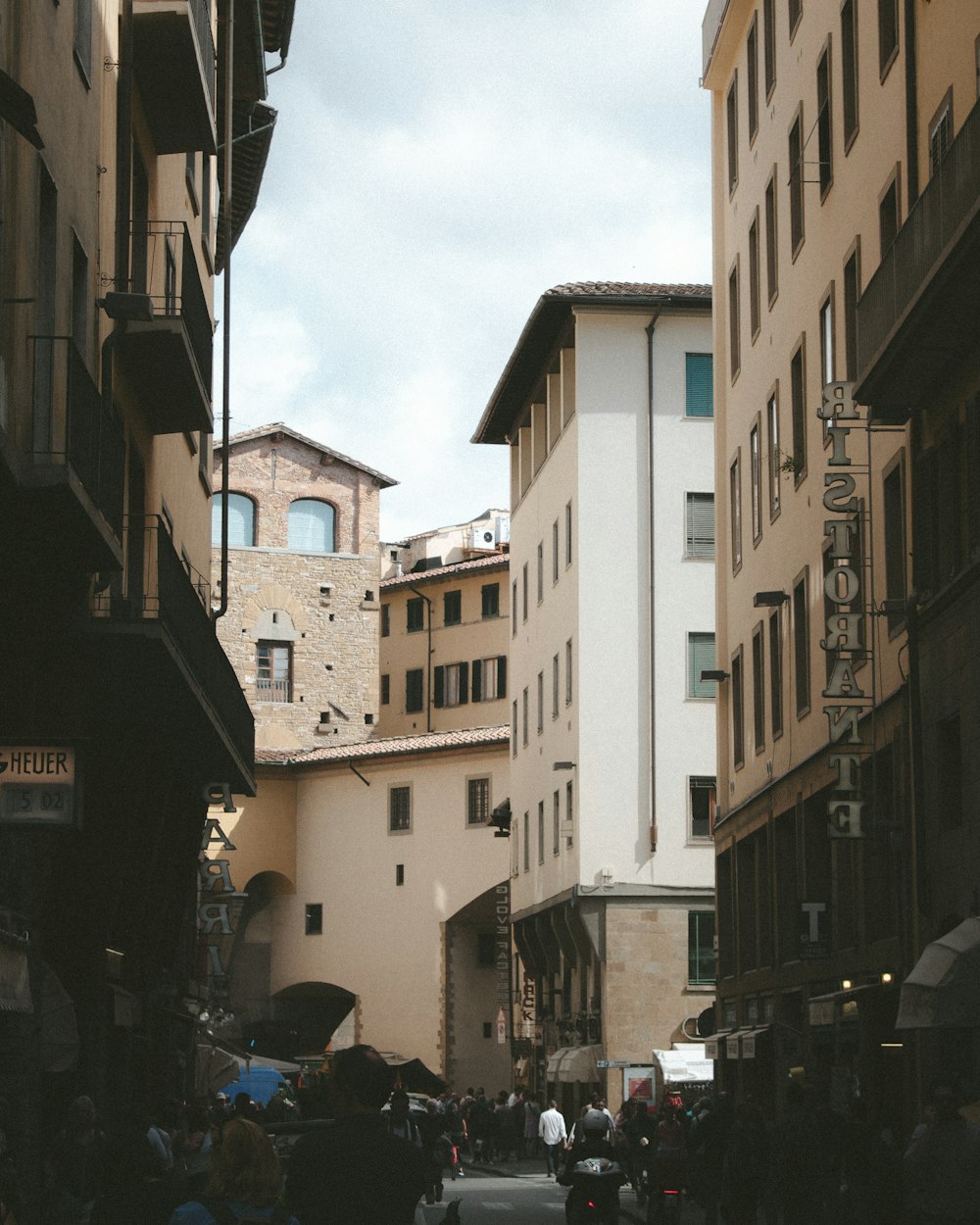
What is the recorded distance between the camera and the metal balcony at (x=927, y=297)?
19.1 m

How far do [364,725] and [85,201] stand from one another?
2401 inches

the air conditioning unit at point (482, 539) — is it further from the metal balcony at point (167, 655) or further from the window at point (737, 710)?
the metal balcony at point (167, 655)

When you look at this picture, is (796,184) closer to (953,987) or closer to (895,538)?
(895,538)

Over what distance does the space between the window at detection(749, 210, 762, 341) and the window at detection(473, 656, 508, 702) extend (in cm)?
4456

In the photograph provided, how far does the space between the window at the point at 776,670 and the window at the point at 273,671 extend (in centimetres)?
4578

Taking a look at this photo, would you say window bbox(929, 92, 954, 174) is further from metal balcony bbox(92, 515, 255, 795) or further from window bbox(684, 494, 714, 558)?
window bbox(684, 494, 714, 558)

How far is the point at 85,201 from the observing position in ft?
61.0

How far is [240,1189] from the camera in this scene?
278 inches

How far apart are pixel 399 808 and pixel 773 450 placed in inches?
1488

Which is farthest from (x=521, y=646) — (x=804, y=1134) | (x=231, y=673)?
(x=804, y=1134)

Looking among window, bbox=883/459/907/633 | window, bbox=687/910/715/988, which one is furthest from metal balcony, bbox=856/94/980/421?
window, bbox=687/910/715/988

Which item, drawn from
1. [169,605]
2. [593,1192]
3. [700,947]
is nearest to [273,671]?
[700,947]

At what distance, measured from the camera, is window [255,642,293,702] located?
3056 inches

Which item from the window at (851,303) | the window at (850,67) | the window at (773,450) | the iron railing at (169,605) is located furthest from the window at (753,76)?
the iron railing at (169,605)
